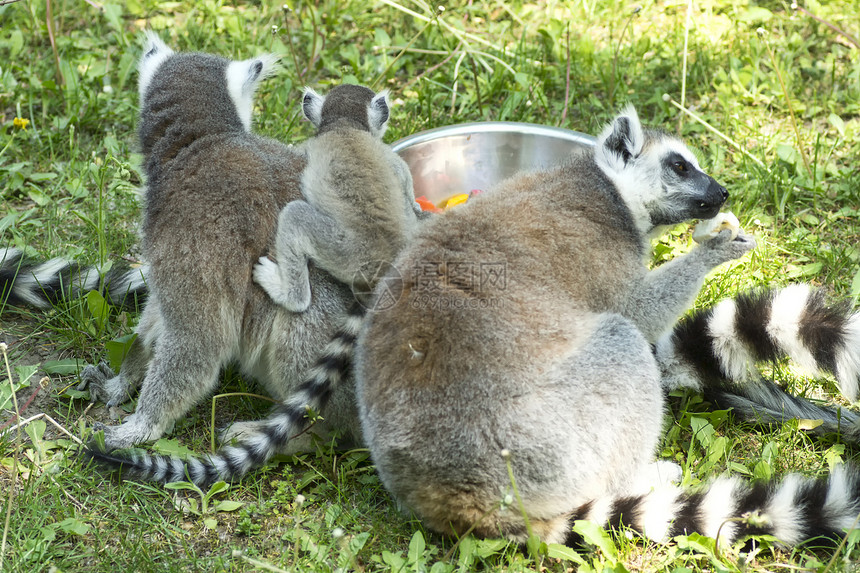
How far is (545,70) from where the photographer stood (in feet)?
18.7

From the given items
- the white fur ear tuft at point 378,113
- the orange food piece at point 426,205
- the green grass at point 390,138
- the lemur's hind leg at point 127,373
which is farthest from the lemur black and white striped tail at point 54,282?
the orange food piece at point 426,205

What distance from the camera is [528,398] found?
2832mm

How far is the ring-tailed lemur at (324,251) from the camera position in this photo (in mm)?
3229

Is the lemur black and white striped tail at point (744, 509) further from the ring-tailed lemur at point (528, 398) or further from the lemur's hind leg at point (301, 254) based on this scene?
the lemur's hind leg at point (301, 254)

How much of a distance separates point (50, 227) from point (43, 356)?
950 millimetres

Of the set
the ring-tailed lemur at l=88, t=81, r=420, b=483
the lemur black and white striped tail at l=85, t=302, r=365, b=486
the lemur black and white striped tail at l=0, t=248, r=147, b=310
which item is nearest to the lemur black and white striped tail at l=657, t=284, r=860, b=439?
the ring-tailed lemur at l=88, t=81, r=420, b=483

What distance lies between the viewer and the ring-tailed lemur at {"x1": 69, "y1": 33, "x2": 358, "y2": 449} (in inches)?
130

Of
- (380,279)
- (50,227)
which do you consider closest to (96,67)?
(50,227)

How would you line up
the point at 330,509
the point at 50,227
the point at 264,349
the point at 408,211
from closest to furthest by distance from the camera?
1. the point at 330,509
2. the point at 264,349
3. the point at 408,211
4. the point at 50,227

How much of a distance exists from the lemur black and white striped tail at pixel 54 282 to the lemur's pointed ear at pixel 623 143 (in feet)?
7.39

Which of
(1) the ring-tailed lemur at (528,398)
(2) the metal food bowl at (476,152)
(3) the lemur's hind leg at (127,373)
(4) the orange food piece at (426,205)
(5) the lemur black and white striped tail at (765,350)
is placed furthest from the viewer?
(2) the metal food bowl at (476,152)

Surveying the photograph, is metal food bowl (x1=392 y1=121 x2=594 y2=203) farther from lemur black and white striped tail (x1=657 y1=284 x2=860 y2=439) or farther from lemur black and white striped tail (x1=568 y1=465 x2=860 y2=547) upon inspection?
lemur black and white striped tail (x1=568 y1=465 x2=860 y2=547)

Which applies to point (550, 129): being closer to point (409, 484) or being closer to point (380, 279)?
point (380, 279)

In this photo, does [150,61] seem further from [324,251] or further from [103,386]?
[103,386]
